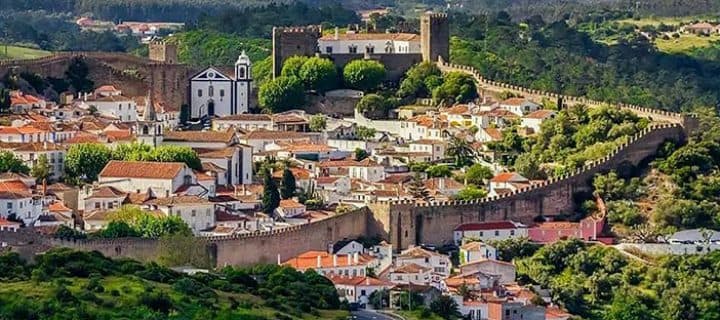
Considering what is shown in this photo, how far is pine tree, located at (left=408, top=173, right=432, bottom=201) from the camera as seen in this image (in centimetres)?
6731

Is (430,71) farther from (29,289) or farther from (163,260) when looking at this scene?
(29,289)

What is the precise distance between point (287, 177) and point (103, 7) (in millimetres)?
76579

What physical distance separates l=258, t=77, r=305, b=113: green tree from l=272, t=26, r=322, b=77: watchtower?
230cm

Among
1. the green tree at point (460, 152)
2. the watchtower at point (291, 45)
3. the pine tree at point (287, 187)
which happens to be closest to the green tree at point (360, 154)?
the green tree at point (460, 152)

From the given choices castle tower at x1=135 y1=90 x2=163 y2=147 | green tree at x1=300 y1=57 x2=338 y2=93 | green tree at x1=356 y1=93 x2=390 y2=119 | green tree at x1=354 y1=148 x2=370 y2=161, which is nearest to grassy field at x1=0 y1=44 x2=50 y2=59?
green tree at x1=300 y1=57 x2=338 y2=93

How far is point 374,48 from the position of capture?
84.3 metres

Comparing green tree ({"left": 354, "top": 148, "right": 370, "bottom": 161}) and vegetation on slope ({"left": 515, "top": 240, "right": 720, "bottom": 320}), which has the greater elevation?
green tree ({"left": 354, "top": 148, "right": 370, "bottom": 161})

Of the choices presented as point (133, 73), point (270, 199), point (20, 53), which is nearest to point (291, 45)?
point (133, 73)

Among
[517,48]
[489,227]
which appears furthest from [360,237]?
[517,48]

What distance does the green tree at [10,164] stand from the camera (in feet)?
218

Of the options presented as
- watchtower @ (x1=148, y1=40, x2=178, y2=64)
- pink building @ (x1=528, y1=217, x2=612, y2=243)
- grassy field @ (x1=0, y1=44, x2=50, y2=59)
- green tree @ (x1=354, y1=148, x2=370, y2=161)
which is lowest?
grassy field @ (x1=0, y1=44, x2=50, y2=59)

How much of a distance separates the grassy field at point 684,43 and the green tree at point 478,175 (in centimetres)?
4549

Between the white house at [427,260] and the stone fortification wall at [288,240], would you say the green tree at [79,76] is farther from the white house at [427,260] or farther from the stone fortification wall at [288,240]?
the white house at [427,260]

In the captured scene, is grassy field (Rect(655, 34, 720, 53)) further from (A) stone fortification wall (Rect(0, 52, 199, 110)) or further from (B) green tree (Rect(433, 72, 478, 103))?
(A) stone fortification wall (Rect(0, 52, 199, 110))
